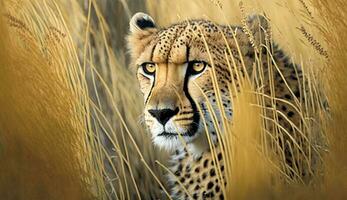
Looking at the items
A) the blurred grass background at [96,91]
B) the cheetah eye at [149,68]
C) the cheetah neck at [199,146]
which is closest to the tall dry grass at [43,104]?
the blurred grass background at [96,91]

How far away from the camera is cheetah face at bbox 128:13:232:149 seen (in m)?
13.5

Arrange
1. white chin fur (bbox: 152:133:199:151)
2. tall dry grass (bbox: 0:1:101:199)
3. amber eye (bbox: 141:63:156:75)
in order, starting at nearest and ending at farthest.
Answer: white chin fur (bbox: 152:133:199:151) < amber eye (bbox: 141:63:156:75) < tall dry grass (bbox: 0:1:101:199)

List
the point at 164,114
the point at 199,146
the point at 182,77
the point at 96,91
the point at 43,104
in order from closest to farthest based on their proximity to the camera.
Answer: the point at 164,114 → the point at 182,77 → the point at 199,146 → the point at 96,91 → the point at 43,104

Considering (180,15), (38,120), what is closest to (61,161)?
(38,120)

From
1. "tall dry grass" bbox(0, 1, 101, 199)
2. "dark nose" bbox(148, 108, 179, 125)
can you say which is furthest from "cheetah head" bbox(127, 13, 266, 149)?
"tall dry grass" bbox(0, 1, 101, 199)

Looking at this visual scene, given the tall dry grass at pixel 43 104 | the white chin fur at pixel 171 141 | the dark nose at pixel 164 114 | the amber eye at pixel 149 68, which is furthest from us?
the tall dry grass at pixel 43 104

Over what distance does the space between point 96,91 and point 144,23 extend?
576 mm

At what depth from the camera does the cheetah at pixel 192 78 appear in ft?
44.2

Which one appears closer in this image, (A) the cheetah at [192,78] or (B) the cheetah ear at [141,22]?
(A) the cheetah at [192,78]

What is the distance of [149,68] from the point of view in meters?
13.7

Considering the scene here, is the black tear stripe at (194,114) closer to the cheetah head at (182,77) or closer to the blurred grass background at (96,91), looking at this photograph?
the cheetah head at (182,77)

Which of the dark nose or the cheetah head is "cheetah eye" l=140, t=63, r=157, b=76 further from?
the dark nose

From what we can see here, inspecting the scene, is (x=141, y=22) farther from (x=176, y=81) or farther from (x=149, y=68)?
(x=176, y=81)

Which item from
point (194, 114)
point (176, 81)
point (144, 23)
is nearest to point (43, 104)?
point (144, 23)
